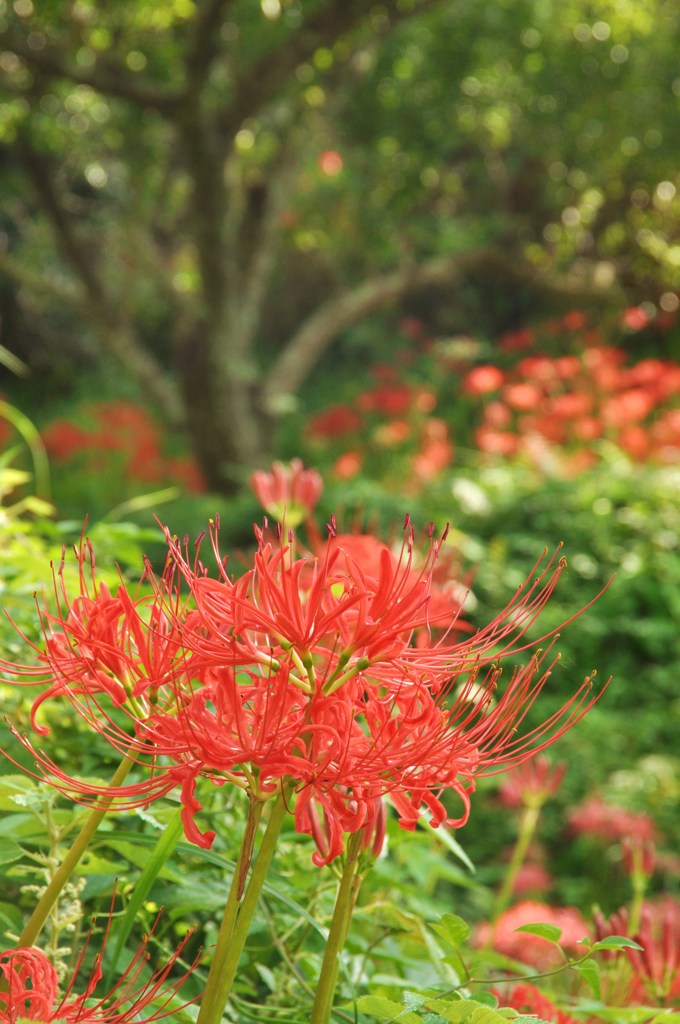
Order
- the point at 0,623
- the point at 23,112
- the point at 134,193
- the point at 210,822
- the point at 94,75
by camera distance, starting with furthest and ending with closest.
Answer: the point at 134,193 → the point at 23,112 → the point at 94,75 → the point at 0,623 → the point at 210,822

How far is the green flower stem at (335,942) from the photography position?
2.56 ft

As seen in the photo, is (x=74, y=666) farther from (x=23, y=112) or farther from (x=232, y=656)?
(x=23, y=112)

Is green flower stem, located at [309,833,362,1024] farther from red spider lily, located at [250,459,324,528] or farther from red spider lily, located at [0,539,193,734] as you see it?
red spider lily, located at [250,459,324,528]

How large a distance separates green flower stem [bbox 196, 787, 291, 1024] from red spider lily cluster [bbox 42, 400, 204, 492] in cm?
631

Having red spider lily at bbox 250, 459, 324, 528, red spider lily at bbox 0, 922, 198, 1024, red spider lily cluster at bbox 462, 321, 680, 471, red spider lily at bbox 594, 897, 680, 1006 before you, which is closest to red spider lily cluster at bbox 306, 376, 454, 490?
red spider lily cluster at bbox 462, 321, 680, 471

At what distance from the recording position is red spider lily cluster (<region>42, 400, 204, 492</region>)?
7.61m

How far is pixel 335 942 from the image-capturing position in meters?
0.79

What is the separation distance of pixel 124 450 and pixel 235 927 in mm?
7529

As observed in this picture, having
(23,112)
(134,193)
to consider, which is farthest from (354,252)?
(23,112)

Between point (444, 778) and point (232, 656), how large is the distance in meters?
0.18

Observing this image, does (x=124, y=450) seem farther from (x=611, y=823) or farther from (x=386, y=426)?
(x=611, y=823)

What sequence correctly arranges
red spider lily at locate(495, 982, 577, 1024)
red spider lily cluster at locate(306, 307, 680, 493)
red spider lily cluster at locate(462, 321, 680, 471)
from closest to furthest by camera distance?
1. red spider lily at locate(495, 982, 577, 1024)
2. red spider lily cluster at locate(462, 321, 680, 471)
3. red spider lily cluster at locate(306, 307, 680, 493)

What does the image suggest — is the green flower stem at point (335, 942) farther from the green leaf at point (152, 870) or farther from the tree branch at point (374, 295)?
the tree branch at point (374, 295)

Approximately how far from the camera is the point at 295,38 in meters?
5.38
